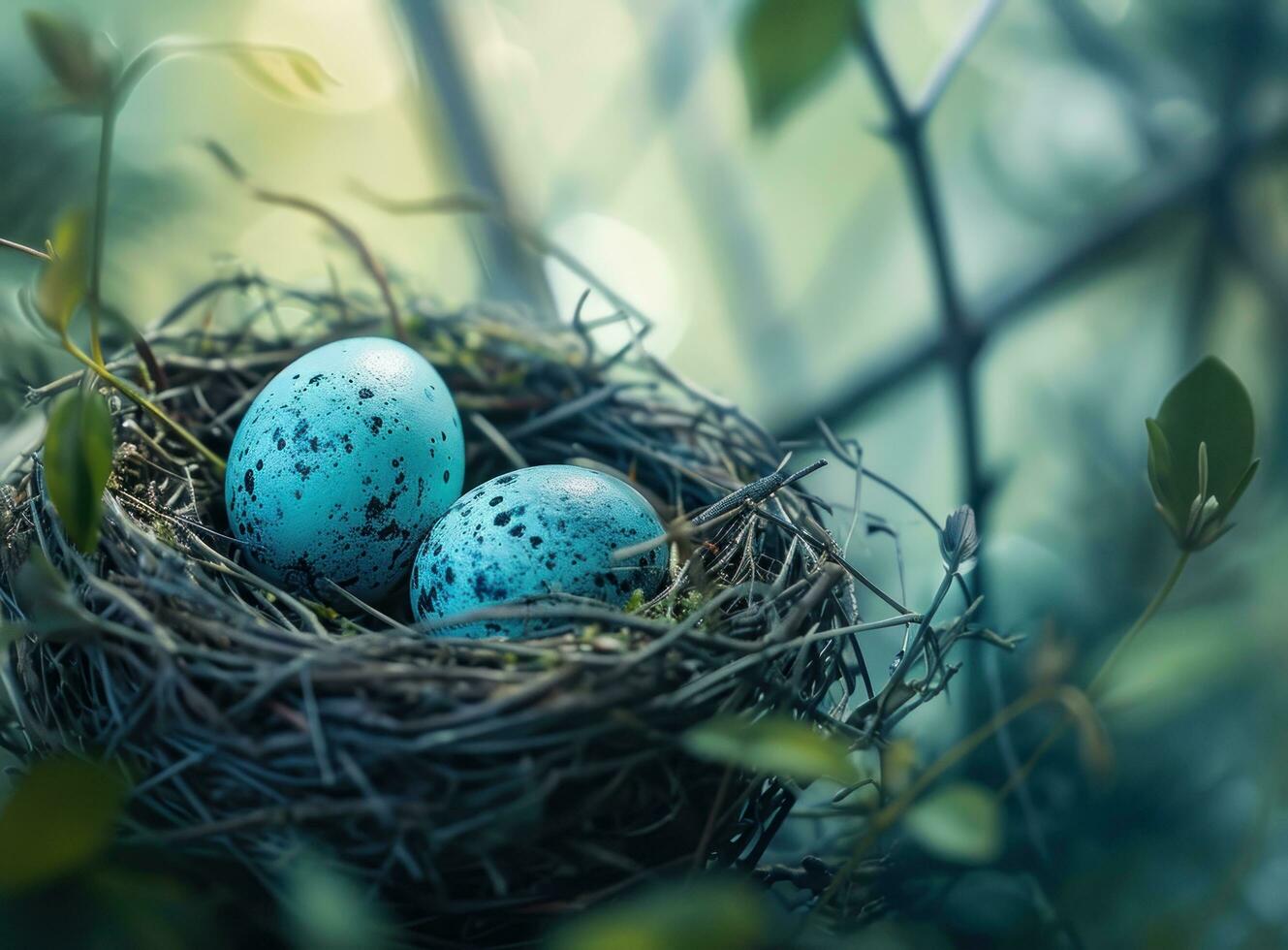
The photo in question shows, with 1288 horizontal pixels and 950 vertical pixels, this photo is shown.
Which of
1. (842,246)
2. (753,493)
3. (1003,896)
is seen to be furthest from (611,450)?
(842,246)

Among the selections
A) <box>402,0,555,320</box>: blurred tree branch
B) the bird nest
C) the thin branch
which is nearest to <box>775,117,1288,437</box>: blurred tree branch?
the thin branch

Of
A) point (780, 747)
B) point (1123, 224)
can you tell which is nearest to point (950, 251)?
point (1123, 224)

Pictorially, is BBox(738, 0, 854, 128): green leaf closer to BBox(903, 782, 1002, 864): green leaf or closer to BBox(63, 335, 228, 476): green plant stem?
BBox(903, 782, 1002, 864): green leaf

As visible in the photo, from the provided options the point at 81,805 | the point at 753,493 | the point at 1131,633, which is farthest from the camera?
the point at 753,493

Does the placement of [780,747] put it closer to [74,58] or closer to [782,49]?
[782,49]

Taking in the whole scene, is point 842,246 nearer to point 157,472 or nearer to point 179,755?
point 157,472
